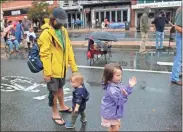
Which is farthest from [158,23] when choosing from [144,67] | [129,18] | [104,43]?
[129,18]

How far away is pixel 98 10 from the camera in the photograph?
156ft

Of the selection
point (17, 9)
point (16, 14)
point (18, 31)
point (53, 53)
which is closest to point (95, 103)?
point (53, 53)

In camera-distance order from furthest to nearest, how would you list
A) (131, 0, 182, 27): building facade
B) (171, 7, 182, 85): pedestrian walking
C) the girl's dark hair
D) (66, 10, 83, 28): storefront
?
(66, 10, 83, 28): storefront, (131, 0, 182, 27): building facade, (171, 7, 182, 85): pedestrian walking, the girl's dark hair

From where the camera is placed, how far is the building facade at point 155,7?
40.8m

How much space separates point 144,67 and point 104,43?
197 cm

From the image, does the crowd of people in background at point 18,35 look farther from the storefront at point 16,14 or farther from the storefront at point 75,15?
the storefront at point 16,14

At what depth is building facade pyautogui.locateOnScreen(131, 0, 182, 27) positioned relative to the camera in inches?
1606

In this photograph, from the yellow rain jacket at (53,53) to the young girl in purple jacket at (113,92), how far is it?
1599 mm

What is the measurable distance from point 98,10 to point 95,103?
140 feet

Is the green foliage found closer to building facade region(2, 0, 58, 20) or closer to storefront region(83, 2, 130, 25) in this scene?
storefront region(83, 2, 130, 25)

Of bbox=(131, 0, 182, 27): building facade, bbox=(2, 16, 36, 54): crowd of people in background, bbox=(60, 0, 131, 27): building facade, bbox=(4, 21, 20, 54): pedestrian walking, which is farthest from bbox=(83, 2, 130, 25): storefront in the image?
bbox=(4, 21, 20, 54): pedestrian walking

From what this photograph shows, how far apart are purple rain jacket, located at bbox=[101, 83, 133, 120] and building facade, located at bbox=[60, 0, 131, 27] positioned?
1670 inches

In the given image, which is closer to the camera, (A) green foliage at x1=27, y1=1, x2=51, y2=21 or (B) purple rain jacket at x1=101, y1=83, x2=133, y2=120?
(B) purple rain jacket at x1=101, y1=83, x2=133, y2=120

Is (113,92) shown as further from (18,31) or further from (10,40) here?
(18,31)
